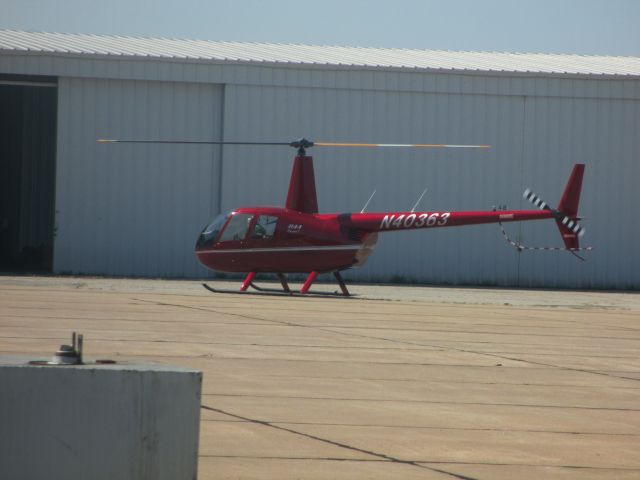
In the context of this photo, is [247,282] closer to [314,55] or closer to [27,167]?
[314,55]

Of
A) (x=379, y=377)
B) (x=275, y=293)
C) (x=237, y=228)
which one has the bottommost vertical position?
(x=275, y=293)

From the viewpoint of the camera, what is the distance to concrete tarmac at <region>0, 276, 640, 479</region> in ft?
21.7

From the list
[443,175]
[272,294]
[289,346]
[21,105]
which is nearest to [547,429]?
[289,346]

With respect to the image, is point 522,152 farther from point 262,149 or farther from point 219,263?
point 219,263

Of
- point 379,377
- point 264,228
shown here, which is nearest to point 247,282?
point 264,228

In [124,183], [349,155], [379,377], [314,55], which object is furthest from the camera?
[314,55]

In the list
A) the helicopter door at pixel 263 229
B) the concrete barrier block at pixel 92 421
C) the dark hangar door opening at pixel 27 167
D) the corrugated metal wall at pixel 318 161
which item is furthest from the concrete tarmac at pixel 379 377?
the dark hangar door opening at pixel 27 167

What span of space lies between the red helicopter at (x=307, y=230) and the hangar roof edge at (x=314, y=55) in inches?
248

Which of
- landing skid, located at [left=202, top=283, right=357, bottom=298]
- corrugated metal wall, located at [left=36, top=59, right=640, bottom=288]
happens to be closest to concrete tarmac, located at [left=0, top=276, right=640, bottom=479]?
landing skid, located at [left=202, top=283, right=357, bottom=298]

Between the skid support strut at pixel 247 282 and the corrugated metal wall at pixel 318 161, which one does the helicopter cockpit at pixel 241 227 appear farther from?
the corrugated metal wall at pixel 318 161

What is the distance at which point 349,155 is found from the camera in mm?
→ 28047

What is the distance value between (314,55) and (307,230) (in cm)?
953

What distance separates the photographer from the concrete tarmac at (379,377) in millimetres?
6609

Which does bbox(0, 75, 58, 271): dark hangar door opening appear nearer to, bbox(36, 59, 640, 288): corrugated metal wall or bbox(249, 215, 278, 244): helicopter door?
bbox(36, 59, 640, 288): corrugated metal wall
